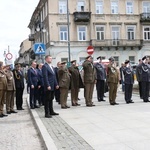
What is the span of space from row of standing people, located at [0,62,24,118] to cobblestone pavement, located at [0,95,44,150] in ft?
2.51

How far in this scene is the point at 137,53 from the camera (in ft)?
157

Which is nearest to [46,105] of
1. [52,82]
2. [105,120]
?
[52,82]

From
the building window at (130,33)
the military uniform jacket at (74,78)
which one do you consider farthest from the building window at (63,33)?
the military uniform jacket at (74,78)

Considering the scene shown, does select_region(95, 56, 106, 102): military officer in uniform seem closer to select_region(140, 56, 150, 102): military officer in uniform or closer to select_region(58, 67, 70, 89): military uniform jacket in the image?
select_region(140, 56, 150, 102): military officer in uniform

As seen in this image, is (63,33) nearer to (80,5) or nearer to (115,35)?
(80,5)

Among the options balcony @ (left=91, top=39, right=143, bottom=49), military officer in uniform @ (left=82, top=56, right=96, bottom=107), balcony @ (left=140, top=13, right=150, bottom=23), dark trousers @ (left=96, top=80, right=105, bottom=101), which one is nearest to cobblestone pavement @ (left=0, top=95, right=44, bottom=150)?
military officer in uniform @ (left=82, top=56, right=96, bottom=107)

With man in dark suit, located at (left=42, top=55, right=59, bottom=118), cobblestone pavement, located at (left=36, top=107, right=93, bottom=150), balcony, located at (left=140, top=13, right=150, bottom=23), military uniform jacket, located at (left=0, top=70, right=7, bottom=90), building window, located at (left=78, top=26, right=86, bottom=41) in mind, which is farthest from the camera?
balcony, located at (left=140, top=13, right=150, bottom=23)

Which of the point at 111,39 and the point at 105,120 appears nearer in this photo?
the point at 105,120

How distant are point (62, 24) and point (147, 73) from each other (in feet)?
106

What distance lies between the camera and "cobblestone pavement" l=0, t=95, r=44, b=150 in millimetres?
7113

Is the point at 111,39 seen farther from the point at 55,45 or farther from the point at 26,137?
Answer: the point at 26,137

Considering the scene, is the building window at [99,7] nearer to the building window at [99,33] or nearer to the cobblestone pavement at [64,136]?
the building window at [99,33]

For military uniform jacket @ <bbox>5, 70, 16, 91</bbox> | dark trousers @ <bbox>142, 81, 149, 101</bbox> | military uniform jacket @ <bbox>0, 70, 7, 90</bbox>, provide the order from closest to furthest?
military uniform jacket @ <bbox>0, 70, 7, 90</bbox>, military uniform jacket @ <bbox>5, 70, 16, 91</bbox>, dark trousers @ <bbox>142, 81, 149, 101</bbox>

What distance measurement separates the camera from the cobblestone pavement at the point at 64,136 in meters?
6.26
